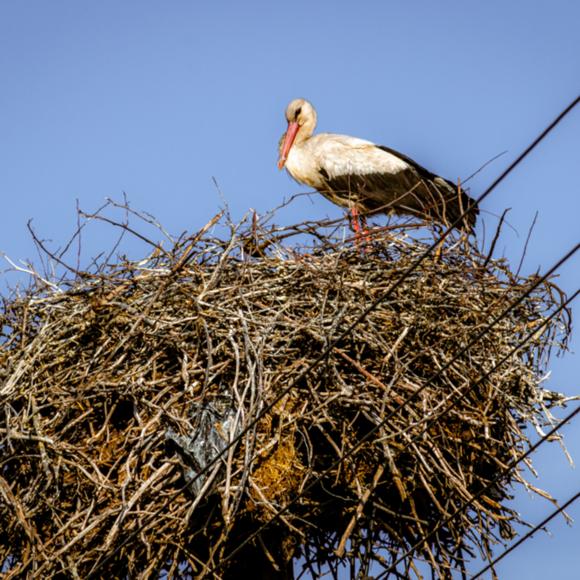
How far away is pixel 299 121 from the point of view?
28.7 feet

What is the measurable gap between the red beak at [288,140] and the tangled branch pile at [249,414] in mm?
3303

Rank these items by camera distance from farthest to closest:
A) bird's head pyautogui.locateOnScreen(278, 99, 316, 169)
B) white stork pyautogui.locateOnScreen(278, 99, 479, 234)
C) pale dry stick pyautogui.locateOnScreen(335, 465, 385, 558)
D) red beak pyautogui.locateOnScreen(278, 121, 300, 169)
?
bird's head pyautogui.locateOnScreen(278, 99, 316, 169) → red beak pyautogui.locateOnScreen(278, 121, 300, 169) → white stork pyautogui.locateOnScreen(278, 99, 479, 234) → pale dry stick pyautogui.locateOnScreen(335, 465, 385, 558)

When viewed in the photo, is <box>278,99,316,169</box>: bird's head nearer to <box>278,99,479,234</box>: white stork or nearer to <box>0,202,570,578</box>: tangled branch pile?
<box>278,99,479,234</box>: white stork

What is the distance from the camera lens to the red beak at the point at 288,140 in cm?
843

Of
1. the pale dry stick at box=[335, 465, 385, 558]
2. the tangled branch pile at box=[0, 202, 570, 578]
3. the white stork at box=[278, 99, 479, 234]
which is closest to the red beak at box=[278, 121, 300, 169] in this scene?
the white stork at box=[278, 99, 479, 234]

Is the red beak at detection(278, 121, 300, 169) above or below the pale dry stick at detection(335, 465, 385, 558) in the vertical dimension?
above

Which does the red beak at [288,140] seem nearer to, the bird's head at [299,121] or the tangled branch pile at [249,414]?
the bird's head at [299,121]

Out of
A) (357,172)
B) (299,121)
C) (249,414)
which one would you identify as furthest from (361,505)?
(299,121)

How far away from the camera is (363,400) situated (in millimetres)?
4578

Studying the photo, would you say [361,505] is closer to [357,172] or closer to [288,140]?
[357,172]

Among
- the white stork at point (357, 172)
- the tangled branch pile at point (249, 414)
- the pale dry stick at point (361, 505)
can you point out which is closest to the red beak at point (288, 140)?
the white stork at point (357, 172)

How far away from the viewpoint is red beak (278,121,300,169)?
27.7 ft

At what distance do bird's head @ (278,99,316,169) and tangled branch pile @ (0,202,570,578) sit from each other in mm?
3596

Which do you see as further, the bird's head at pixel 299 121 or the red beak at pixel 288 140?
the bird's head at pixel 299 121
